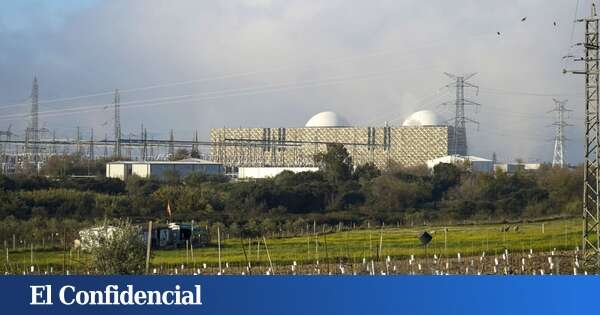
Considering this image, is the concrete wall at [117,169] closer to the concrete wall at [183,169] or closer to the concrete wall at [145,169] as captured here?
the concrete wall at [145,169]

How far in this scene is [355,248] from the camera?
37219 mm

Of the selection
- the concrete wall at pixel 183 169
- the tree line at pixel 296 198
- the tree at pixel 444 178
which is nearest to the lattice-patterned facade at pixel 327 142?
the concrete wall at pixel 183 169

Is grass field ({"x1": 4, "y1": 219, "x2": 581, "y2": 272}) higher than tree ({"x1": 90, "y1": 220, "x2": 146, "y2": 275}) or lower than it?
lower

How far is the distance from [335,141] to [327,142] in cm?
603

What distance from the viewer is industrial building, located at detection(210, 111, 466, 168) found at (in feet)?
322

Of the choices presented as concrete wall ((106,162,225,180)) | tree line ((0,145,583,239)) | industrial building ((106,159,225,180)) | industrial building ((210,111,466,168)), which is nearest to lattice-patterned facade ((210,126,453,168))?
industrial building ((210,111,466,168))

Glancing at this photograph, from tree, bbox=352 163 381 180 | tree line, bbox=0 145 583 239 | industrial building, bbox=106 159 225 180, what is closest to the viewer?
tree line, bbox=0 145 583 239

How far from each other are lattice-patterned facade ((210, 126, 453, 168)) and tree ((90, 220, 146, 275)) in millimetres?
71236

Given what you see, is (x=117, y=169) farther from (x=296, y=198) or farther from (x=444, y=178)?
(x=444, y=178)

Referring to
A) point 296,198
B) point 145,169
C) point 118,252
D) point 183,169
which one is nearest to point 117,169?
point 145,169

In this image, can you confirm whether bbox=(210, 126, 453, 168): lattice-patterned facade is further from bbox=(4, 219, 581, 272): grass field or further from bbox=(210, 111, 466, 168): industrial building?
bbox=(4, 219, 581, 272): grass field

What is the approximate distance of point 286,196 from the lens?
180 ft

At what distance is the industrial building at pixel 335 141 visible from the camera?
9825 centimetres

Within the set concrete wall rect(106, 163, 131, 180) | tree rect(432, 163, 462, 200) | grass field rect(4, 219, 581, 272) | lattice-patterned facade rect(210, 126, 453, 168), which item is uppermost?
lattice-patterned facade rect(210, 126, 453, 168)
